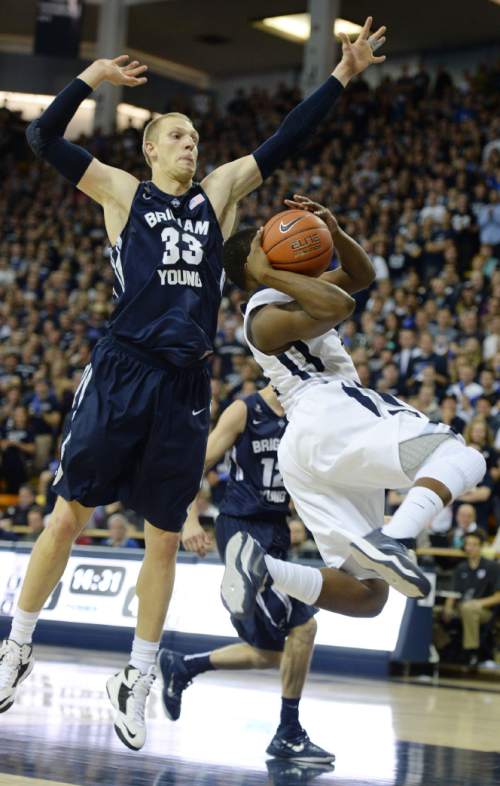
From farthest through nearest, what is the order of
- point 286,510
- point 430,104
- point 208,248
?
1. point 430,104
2. point 286,510
3. point 208,248

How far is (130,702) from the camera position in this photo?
514 centimetres

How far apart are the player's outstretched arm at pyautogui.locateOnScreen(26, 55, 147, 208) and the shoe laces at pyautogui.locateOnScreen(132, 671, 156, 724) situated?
207 centimetres

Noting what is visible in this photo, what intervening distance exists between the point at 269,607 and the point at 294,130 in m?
2.52

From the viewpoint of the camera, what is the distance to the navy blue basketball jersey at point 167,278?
5125 mm

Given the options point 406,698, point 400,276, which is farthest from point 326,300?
point 400,276

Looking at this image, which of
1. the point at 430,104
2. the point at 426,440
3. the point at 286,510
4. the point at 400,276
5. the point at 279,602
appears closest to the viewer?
the point at 426,440

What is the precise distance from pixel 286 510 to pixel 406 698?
3141mm

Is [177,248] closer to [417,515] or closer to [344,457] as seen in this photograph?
[344,457]

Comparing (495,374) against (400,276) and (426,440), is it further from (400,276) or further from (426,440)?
(426,440)

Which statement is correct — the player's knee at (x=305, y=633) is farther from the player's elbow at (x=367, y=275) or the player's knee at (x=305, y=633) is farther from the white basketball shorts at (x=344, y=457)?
the player's elbow at (x=367, y=275)

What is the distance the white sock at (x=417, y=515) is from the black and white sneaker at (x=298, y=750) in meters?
1.53

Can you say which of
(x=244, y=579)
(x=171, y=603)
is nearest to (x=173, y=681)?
(x=244, y=579)

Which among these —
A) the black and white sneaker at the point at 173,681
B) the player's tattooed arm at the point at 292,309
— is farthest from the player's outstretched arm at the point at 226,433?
the player's tattooed arm at the point at 292,309

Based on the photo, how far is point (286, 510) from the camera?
7047mm
